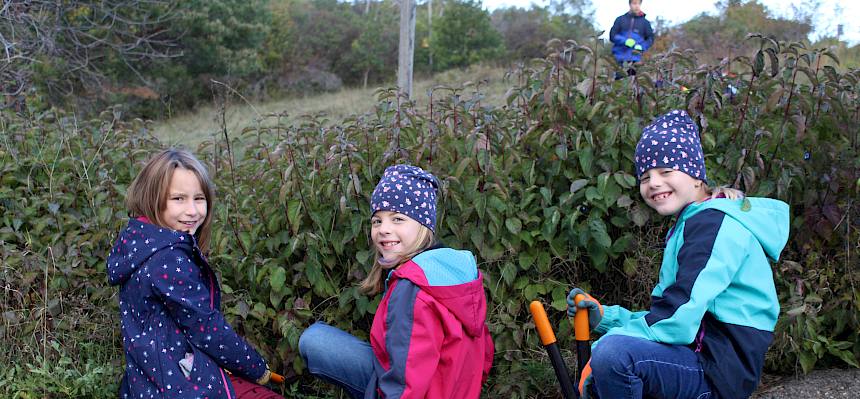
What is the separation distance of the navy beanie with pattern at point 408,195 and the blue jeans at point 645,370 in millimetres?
809

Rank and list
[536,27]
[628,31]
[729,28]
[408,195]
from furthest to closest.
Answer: [536,27] < [729,28] < [628,31] < [408,195]

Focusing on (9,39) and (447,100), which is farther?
(9,39)

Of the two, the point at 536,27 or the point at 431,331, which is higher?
the point at 536,27

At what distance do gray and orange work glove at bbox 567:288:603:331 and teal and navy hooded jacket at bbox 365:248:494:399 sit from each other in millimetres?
341

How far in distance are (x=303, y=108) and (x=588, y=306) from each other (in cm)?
1231

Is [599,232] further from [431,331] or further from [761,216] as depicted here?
[431,331]

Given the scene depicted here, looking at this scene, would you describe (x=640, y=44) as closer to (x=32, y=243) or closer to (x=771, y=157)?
(x=771, y=157)

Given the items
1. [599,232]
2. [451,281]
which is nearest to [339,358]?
[451,281]

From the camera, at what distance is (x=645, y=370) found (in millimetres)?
2373

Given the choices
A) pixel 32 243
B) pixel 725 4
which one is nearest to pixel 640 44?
pixel 32 243

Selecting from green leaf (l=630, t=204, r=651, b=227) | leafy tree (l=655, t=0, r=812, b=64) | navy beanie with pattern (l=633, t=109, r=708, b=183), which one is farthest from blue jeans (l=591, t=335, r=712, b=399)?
leafy tree (l=655, t=0, r=812, b=64)

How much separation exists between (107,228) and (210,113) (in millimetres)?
11433

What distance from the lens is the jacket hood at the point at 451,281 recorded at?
99.5 inches

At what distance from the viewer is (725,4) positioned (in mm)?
17547
